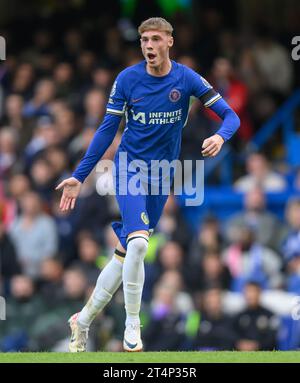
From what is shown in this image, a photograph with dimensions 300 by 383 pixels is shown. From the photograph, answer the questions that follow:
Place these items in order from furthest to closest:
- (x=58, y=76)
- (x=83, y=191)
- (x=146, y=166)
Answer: (x=58, y=76) < (x=83, y=191) < (x=146, y=166)

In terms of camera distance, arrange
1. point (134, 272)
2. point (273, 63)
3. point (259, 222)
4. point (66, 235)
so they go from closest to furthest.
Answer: point (134, 272)
point (259, 222)
point (66, 235)
point (273, 63)

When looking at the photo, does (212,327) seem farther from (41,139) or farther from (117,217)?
(41,139)

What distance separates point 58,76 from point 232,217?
3.62m

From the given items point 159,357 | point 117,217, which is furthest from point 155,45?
point 117,217

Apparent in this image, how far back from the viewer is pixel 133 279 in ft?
32.2

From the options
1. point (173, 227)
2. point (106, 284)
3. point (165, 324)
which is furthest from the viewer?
point (173, 227)

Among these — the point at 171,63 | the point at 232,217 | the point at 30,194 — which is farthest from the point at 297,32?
the point at 171,63

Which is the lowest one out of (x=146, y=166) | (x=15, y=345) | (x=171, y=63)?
(x=15, y=345)

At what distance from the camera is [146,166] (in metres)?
9.92

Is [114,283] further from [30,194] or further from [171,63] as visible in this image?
[30,194]

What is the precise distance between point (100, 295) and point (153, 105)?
1603 mm

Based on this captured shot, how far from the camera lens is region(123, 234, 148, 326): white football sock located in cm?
969

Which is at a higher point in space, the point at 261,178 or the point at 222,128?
the point at 222,128

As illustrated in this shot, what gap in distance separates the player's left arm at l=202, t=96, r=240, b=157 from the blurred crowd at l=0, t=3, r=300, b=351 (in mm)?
4388
